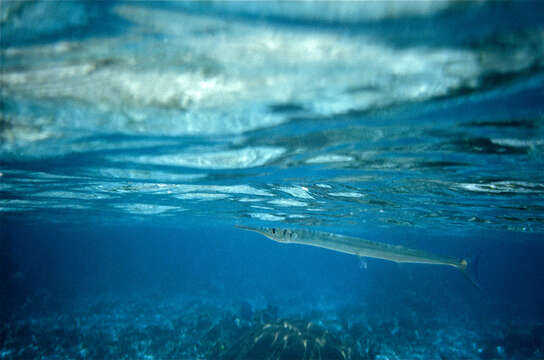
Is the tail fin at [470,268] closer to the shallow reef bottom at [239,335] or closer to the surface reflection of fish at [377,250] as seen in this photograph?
the surface reflection of fish at [377,250]

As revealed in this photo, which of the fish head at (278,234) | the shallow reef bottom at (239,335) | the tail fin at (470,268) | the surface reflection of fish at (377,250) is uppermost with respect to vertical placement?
the fish head at (278,234)

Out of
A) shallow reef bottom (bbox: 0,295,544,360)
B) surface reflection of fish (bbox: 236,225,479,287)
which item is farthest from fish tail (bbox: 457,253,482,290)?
shallow reef bottom (bbox: 0,295,544,360)

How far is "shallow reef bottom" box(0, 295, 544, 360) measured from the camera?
41.7 feet

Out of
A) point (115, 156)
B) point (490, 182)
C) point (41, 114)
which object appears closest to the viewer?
point (41, 114)

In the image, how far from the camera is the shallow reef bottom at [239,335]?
12.7 m

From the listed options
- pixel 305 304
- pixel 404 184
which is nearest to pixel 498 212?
pixel 404 184

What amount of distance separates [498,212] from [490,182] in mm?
8971

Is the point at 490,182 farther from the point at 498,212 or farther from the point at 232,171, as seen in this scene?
the point at 232,171

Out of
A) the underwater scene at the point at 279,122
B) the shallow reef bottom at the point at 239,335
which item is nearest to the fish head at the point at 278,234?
the underwater scene at the point at 279,122

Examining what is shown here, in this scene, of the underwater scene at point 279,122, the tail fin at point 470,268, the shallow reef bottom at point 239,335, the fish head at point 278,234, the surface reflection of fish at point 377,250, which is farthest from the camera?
the shallow reef bottom at point 239,335

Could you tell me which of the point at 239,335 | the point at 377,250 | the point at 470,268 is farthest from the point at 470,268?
the point at 239,335

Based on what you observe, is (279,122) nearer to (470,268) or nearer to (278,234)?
(278,234)

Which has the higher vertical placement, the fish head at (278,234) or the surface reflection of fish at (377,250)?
the fish head at (278,234)

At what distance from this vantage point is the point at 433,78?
18.4 feet
